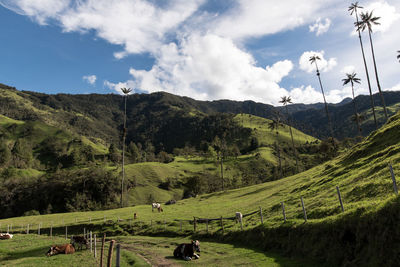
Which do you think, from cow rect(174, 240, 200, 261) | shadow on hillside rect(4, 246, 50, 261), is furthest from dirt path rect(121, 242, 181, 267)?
shadow on hillside rect(4, 246, 50, 261)

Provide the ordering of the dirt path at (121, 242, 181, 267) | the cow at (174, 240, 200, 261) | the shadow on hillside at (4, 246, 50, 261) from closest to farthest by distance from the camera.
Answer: the dirt path at (121, 242, 181, 267), the cow at (174, 240, 200, 261), the shadow on hillside at (4, 246, 50, 261)

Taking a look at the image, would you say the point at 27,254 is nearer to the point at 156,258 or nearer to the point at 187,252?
the point at 156,258

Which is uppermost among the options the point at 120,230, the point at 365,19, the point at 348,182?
the point at 365,19

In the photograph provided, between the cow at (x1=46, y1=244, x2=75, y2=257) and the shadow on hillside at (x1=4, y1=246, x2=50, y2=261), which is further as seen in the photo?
the shadow on hillside at (x1=4, y1=246, x2=50, y2=261)

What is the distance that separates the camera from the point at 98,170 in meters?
136

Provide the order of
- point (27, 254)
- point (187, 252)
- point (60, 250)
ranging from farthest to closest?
1. point (27, 254)
2. point (60, 250)
3. point (187, 252)

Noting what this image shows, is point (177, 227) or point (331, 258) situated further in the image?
point (177, 227)

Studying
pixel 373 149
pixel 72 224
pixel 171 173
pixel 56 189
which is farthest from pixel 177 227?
pixel 171 173

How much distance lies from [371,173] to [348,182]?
2.62 meters

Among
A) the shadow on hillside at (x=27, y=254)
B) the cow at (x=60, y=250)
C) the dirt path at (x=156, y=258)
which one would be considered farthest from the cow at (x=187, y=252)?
the shadow on hillside at (x=27, y=254)

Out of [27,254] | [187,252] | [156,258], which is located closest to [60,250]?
[27,254]

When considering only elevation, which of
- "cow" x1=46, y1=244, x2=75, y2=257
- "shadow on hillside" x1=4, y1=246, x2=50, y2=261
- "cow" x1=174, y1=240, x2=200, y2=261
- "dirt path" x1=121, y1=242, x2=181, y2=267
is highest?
"cow" x1=46, y1=244, x2=75, y2=257

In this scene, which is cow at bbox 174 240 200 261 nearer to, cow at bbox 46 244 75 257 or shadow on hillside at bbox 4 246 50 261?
cow at bbox 46 244 75 257

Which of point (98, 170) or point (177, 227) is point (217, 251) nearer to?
point (177, 227)
